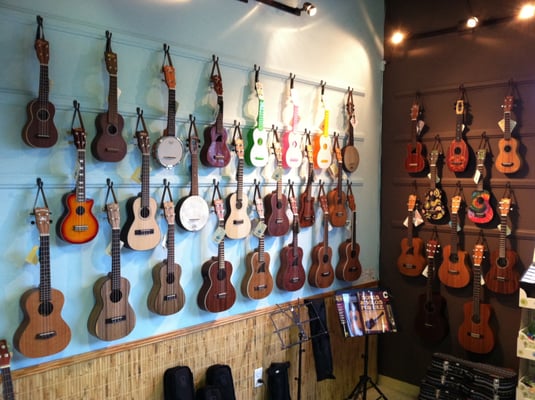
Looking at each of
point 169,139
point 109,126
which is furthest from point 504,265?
point 109,126

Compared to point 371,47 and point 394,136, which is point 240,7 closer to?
point 371,47

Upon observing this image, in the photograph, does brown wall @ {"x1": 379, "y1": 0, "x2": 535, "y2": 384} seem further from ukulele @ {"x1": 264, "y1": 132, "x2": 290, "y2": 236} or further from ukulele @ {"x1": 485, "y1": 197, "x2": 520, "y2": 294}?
ukulele @ {"x1": 264, "y1": 132, "x2": 290, "y2": 236}

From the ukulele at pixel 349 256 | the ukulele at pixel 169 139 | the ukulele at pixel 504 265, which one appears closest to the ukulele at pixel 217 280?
the ukulele at pixel 169 139

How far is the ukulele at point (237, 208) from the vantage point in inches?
120

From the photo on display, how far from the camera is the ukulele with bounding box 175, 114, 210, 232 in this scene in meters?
2.81

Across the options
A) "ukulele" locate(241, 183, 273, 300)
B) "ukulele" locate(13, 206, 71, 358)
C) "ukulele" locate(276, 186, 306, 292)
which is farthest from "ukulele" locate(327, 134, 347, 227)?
"ukulele" locate(13, 206, 71, 358)

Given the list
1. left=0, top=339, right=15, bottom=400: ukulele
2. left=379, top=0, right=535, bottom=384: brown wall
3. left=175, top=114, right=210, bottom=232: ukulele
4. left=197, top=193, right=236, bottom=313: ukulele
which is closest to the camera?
left=0, top=339, right=15, bottom=400: ukulele

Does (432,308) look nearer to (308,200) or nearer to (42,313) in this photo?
(308,200)

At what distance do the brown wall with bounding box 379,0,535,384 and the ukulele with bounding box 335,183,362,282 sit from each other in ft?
1.51

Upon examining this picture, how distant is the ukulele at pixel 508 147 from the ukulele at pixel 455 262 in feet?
1.39

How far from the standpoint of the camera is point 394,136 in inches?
166

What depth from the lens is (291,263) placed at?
11.5ft

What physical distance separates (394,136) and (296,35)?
133cm

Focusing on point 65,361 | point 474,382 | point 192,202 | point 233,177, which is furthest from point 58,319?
point 474,382
